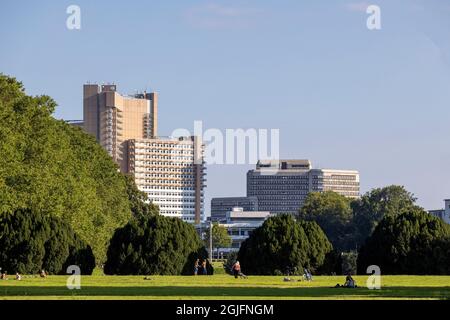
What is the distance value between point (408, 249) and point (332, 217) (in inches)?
4244

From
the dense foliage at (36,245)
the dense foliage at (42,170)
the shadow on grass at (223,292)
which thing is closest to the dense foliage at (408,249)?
the dense foliage at (36,245)

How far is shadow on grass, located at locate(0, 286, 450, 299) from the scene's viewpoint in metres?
43.9

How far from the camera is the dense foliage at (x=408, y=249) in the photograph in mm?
77375

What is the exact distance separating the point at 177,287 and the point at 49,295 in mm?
8654

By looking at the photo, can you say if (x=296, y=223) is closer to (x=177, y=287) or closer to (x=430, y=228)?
(x=430, y=228)

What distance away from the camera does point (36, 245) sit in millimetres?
74125

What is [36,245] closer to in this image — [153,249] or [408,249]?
[153,249]

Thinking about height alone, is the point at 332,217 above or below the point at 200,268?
above

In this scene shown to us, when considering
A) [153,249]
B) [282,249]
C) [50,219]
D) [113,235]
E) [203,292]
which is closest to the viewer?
[203,292]

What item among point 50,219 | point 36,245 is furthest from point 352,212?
point 36,245

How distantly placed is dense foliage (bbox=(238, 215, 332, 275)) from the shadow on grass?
28363mm

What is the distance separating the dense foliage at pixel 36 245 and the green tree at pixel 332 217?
10487 centimetres

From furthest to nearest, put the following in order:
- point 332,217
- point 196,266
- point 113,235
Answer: point 332,217, point 113,235, point 196,266
